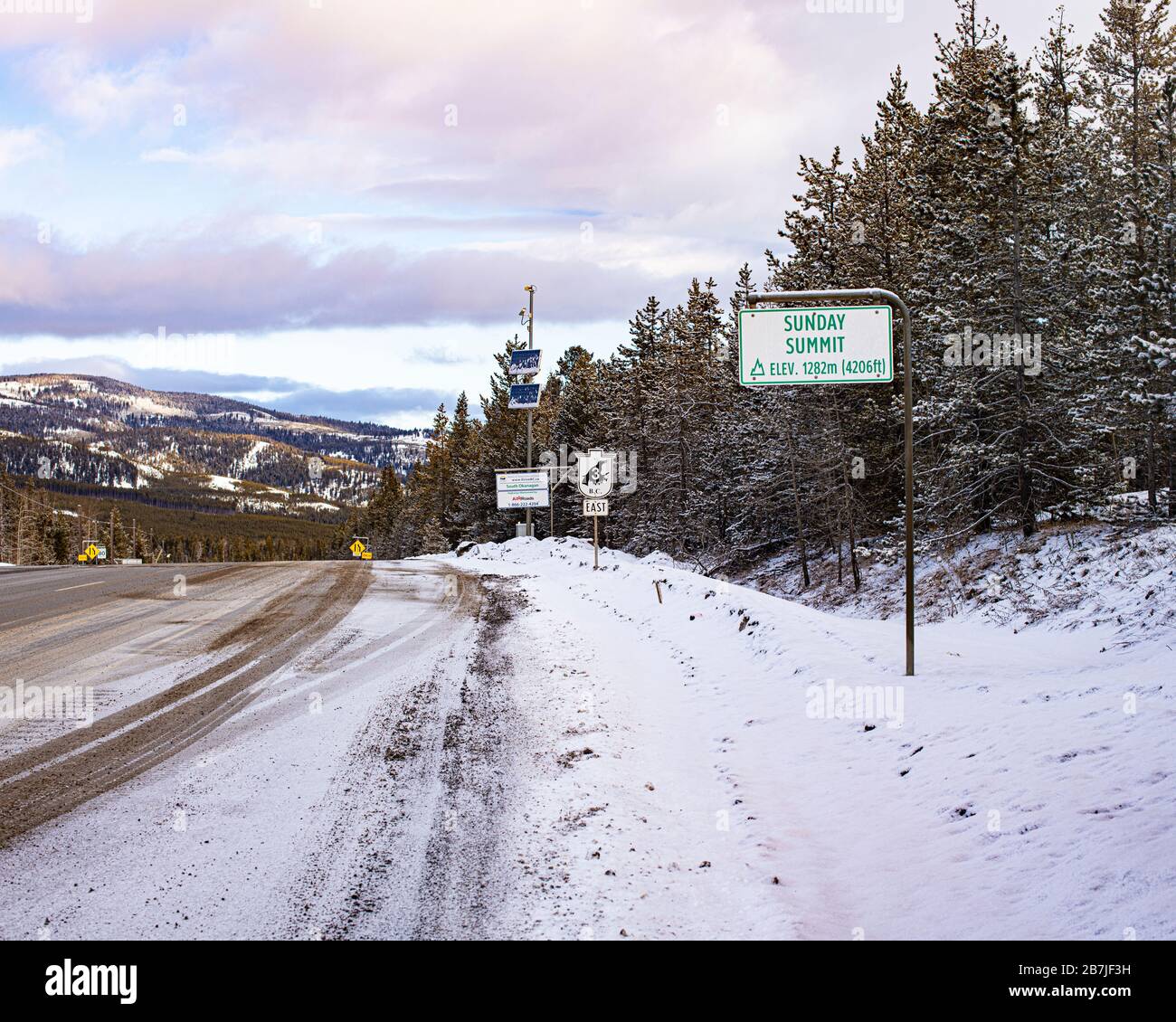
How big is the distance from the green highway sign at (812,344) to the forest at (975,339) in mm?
9274

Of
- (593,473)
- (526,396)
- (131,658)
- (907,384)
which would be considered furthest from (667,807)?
(526,396)

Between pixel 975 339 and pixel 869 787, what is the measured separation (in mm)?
16578

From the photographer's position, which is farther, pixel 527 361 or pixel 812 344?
pixel 527 361

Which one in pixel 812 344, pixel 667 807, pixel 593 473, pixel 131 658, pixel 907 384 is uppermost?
pixel 812 344

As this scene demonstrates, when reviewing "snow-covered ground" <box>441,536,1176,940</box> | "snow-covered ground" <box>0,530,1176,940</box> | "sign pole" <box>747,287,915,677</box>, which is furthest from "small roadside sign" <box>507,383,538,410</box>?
"sign pole" <box>747,287,915,677</box>

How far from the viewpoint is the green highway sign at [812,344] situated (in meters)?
8.65

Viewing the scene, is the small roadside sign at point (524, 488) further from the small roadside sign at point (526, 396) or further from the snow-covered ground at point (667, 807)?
the snow-covered ground at point (667, 807)

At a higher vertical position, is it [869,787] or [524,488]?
[524,488]

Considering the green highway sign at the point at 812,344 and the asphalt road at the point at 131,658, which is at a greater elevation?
the green highway sign at the point at 812,344

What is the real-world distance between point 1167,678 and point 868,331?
435 centimetres

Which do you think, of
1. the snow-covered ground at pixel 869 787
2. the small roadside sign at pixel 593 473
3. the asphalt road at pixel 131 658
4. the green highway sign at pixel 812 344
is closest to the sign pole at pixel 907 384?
the green highway sign at pixel 812 344

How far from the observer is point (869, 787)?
6.01m

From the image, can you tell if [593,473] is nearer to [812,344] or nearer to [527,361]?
[812,344]
